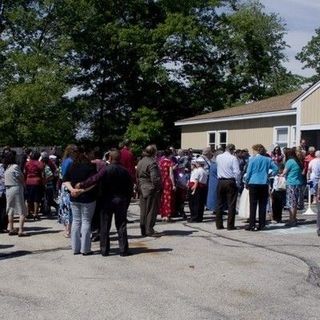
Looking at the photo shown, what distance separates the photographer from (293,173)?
13.5m

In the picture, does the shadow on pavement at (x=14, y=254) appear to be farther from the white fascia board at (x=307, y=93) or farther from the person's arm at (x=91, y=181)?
the white fascia board at (x=307, y=93)

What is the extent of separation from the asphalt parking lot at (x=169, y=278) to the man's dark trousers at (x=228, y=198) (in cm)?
68

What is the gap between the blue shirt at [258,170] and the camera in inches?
494

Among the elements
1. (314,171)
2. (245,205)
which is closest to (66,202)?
(245,205)

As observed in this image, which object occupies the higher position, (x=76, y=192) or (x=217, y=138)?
(x=217, y=138)

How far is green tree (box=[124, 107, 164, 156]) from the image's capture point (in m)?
37.2

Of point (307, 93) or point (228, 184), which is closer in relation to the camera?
point (228, 184)

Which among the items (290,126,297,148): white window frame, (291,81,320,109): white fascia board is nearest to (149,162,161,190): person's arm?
(290,126,297,148): white window frame

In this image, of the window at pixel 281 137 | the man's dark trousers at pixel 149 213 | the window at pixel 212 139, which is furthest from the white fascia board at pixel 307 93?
the man's dark trousers at pixel 149 213

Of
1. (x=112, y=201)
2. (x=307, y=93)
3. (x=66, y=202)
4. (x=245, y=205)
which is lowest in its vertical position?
(x=245, y=205)

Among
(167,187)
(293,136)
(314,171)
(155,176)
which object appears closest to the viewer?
(155,176)

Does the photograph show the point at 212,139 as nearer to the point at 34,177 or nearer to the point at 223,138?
the point at 223,138

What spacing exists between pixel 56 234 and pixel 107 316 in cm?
601

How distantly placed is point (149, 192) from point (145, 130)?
2592 cm
